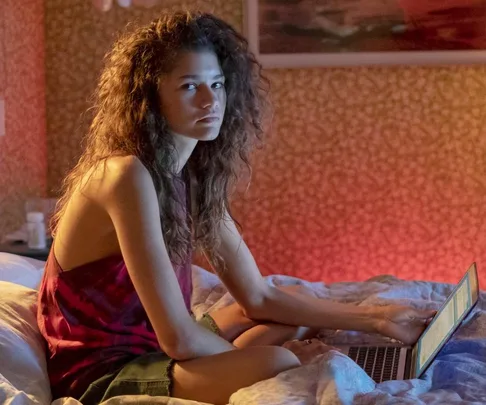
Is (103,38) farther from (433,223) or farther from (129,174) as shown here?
(129,174)

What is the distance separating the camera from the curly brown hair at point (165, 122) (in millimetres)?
1573

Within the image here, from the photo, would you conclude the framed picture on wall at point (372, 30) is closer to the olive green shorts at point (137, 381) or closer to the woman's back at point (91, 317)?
the woman's back at point (91, 317)

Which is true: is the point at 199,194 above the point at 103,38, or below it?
below

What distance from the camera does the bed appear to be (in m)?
1.36

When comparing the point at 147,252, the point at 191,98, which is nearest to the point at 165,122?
the point at 191,98

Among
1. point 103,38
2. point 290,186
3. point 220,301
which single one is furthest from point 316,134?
point 220,301

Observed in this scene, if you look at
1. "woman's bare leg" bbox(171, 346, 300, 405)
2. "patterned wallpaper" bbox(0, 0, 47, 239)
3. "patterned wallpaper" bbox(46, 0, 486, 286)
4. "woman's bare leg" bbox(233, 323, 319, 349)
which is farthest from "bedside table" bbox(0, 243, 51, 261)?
"woman's bare leg" bbox(171, 346, 300, 405)

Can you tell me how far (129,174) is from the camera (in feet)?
4.80

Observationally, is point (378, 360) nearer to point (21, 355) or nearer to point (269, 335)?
point (269, 335)

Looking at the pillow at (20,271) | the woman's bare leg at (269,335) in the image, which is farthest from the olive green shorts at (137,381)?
the pillow at (20,271)

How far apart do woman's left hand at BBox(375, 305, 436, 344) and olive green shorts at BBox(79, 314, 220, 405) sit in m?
0.53

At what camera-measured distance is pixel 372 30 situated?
3035 mm

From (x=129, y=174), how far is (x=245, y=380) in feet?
1.38

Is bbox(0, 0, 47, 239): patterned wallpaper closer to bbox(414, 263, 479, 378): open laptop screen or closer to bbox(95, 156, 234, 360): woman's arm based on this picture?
bbox(95, 156, 234, 360): woman's arm
